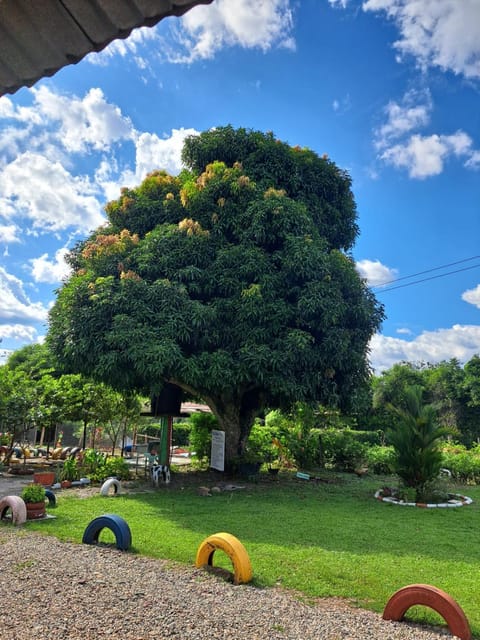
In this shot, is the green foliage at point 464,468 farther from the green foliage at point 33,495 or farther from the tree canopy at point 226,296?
the green foliage at point 33,495

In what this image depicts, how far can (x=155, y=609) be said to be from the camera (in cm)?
419

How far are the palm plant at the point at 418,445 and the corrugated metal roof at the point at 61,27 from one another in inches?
477

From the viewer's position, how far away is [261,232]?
1329cm

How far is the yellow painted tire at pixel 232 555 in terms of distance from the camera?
500 cm

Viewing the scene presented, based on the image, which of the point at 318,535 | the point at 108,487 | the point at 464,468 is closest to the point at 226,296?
the point at 108,487

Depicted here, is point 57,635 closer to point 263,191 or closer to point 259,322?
point 259,322

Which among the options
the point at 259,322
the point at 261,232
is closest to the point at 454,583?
the point at 259,322

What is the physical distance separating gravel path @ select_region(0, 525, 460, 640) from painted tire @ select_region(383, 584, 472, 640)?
114mm

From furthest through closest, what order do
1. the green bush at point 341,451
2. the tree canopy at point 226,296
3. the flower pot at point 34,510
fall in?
the green bush at point 341,451 < the tree canopy at point 226,296 < the flower pot at point 34,510

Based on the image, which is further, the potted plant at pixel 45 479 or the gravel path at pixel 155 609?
the potted plant at pixel 45 479

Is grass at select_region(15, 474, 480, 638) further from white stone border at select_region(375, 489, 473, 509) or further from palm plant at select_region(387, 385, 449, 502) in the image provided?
palm plant at select_region(387, 385, 449, 502)

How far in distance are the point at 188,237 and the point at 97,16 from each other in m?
12.0

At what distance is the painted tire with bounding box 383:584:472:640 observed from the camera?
3814 millimetres

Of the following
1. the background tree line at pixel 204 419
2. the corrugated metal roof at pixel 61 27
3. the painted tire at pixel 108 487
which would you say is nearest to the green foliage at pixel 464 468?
the background tree line at pixel 204 419
